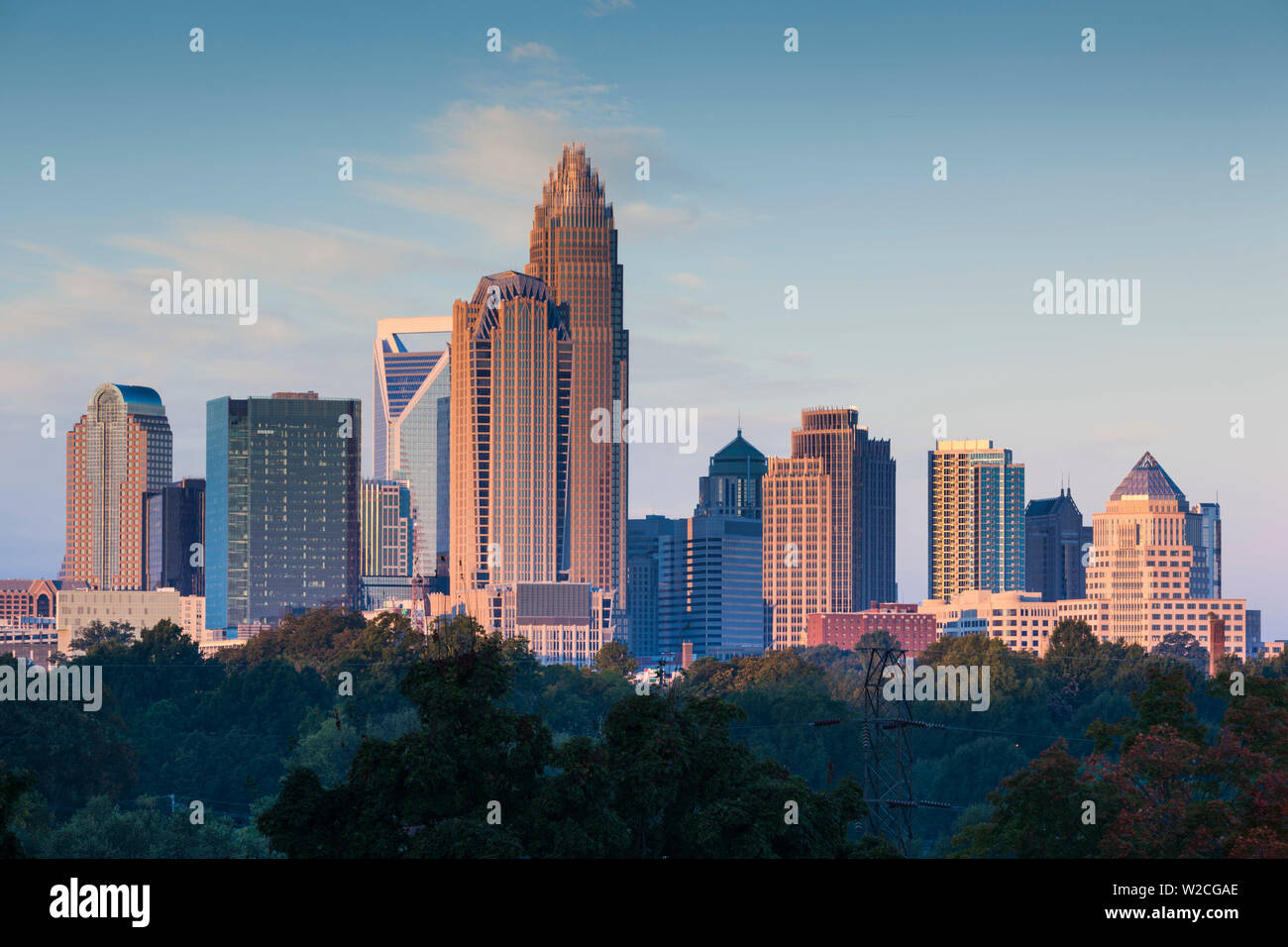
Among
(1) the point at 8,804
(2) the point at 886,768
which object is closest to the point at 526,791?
(1) the point at 8,804

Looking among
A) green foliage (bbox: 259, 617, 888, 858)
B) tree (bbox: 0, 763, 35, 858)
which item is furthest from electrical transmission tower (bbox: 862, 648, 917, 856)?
tree (bbox: 0, 763, 35, 858)

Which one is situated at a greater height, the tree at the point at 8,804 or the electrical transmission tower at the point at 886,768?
the tree at the point at 8,804

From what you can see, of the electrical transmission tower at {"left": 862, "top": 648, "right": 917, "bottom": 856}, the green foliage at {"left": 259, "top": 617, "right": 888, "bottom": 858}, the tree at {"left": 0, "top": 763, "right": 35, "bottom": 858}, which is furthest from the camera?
the electrical transmission tower at {"left": 862, "top": 648, "right": 917, "bottom": 856}

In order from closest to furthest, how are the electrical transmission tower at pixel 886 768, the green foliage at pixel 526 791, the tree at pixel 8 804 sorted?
the tree at pixel 8 804 < the green foliage at pixel 526 791 < the electrical transmission tower at pixel 886 768

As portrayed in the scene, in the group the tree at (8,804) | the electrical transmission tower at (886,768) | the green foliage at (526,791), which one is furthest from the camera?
the electrical transmission tower at (886,768)

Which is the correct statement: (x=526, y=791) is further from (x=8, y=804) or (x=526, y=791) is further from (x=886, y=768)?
(x=886, y=768)

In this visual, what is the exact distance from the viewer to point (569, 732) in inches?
7013

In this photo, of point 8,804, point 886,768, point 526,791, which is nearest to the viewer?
point 8,804

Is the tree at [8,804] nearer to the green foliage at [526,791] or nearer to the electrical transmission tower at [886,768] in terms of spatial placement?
the green foliage at [526,791]

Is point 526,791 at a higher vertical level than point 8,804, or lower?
lower

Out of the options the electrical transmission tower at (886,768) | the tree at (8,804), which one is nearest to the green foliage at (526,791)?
the tree at (8,804)

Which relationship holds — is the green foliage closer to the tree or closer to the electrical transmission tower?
the tree
